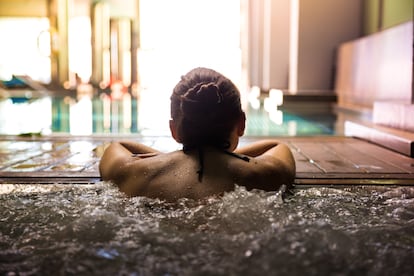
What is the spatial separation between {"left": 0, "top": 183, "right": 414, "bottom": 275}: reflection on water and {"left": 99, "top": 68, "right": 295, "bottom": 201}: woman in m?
0.06

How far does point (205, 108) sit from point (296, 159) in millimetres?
1417

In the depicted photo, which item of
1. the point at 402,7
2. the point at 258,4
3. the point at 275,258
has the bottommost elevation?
the point at 275,258

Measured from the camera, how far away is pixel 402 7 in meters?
7.97

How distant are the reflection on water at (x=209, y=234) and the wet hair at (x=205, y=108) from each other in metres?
0.26

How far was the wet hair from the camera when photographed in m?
2.01

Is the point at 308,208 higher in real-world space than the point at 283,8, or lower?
lower

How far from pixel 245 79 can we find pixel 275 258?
52.9 ft

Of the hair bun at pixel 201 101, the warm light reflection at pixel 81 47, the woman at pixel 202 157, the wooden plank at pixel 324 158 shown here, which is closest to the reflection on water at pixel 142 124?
the wooden plank at pixel 324 158

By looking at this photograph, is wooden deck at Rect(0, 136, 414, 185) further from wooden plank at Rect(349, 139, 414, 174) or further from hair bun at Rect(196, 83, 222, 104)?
hair bun at Rect(196, 83, 222, 104)

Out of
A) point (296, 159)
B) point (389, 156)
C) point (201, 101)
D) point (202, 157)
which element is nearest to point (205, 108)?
point (201, 101)

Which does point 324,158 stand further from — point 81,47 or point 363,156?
point 81,47

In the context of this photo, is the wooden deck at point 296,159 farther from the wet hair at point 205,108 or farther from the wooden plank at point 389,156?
the wet hair at point 205,108

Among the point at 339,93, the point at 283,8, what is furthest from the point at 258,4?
the point at 339,93

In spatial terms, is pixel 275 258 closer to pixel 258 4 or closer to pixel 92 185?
pixel 92 185
